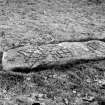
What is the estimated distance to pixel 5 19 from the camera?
5.23 metres

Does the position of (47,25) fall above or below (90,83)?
above

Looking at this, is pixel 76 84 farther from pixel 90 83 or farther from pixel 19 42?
pixel 19 42

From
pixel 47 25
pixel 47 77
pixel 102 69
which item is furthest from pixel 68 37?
pixel 47 77

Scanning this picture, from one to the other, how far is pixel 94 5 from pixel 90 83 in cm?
490

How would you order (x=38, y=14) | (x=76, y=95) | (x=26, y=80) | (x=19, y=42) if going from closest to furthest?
(x=76, y=95), (x=26, y=80), (x=19, y=42), (x=38, y=14)

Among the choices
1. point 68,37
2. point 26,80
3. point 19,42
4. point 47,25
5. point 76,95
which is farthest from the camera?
point 47,25

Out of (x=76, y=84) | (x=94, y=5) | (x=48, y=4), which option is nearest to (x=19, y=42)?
(x=76, y=84)

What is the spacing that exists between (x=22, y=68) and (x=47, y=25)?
224cm

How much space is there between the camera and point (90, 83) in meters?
3.07

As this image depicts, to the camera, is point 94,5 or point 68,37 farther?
point 94,5

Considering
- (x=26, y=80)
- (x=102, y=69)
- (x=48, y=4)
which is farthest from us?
(x=48, y=4)

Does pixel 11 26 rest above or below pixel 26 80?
above

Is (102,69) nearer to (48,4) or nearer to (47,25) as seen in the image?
(47,25)

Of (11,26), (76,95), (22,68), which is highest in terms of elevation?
(11,26)
